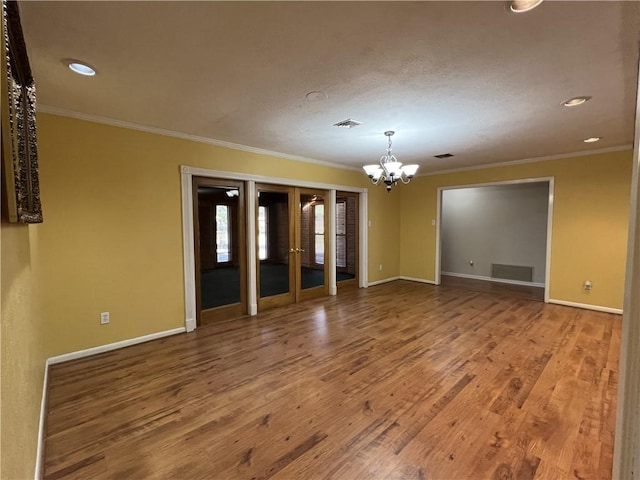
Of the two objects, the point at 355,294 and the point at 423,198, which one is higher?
the point at 423,198

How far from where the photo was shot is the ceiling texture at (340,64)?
1.67 metres

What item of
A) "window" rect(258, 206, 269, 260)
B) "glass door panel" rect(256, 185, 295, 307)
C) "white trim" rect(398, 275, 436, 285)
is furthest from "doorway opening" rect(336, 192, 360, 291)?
"window" rect(258, 206, 269, 260)

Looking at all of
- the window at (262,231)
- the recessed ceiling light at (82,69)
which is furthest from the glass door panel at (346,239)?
the recessed ceiling light at (82,69)

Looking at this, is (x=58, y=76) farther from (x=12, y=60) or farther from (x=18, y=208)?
(x=18, y=208)

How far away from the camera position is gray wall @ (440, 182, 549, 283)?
666 centimetres

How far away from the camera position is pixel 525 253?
6.84 metres

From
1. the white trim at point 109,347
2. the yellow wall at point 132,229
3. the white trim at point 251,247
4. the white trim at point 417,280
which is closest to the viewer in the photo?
the yellow wall at point 132,229

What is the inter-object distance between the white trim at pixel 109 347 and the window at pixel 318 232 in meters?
2.76

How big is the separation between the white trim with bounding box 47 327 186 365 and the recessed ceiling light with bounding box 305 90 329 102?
318 cm

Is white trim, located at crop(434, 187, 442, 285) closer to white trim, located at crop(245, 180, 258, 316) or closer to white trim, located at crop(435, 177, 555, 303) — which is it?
white trim, located at crop(435, 177, 555, 303)

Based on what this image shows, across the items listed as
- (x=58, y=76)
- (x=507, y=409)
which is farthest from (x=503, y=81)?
(x=58, y=76)

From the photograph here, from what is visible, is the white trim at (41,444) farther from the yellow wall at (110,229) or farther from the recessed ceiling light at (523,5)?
the recessed ceiling light at (523,5)

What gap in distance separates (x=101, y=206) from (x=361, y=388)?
3214 millimetres

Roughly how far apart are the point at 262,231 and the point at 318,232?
134cm
